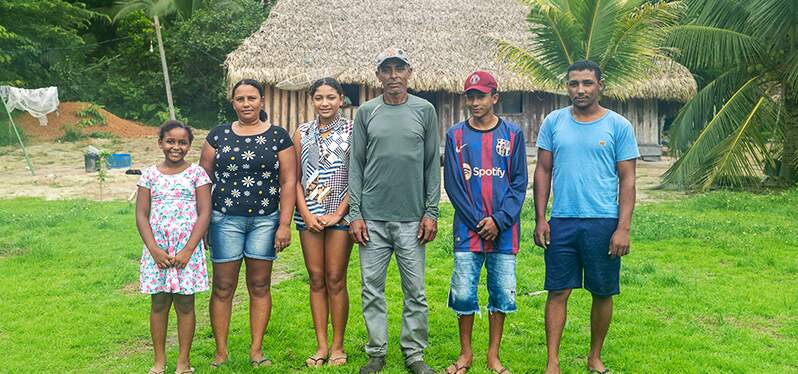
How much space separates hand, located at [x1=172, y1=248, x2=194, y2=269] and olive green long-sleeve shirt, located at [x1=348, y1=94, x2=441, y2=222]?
891 mm

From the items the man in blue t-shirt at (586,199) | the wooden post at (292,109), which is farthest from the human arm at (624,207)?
the wooden post at (292,109)

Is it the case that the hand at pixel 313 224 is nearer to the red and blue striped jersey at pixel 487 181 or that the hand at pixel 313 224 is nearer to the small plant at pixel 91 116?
the red and blue striped jersey at pixel 487 181

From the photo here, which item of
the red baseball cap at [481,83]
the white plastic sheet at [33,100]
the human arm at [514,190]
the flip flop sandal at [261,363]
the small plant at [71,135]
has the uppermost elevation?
the white plastic sheet at [33,100]

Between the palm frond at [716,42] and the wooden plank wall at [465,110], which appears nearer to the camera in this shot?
the palm frond at [716,42]

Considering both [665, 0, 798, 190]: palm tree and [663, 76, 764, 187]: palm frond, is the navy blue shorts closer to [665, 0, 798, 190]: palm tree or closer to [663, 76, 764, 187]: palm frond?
[665, 0, 798, 190]: palm tree

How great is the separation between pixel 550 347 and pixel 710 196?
859cm

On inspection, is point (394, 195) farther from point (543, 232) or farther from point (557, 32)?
point (557, 32)

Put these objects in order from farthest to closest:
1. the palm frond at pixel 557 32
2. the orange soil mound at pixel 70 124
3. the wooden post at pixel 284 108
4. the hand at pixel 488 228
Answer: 1. the orange soil mound at pixel 70 124
2. the wooden post at pixel 284 108
3. the palm frond at pixel 557 32
4. the hand at pixel 488 228

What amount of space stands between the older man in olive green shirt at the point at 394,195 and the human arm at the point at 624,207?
3.15ft

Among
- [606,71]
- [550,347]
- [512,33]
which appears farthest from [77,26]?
[550,347]

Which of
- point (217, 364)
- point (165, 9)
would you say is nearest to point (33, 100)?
Answer: point (165, 9)

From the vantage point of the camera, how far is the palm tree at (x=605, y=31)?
11.1 m

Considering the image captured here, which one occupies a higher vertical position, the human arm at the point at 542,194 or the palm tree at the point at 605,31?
the palm tree at the point at 605,31

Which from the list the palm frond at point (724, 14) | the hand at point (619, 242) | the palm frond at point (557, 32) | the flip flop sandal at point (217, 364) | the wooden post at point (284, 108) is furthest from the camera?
the wooden post at point (284, 108)
